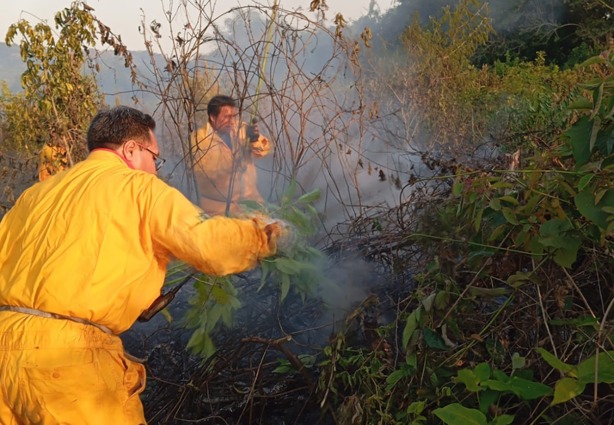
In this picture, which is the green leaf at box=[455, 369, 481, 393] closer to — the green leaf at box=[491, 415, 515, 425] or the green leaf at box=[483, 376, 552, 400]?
the green leaf at box=[483, 376, 552, 400]

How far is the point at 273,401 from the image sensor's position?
3.11 meters

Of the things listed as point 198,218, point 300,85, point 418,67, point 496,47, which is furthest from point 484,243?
point 496,47

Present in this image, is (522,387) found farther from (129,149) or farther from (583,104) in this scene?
(129,149)

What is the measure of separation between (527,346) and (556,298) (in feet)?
0.80

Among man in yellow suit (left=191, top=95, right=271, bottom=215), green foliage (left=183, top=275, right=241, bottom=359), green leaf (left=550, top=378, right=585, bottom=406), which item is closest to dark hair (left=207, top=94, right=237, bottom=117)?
man in yellow suit (left=191, top=95, right=271, bottom=215)

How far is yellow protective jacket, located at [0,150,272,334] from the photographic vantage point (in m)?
2.25

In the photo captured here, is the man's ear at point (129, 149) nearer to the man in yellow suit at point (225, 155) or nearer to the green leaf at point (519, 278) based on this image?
the green leaf at point (519, 278)

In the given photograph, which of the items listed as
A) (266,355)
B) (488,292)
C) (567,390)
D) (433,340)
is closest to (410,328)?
(433,340)

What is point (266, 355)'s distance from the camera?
3295 mm

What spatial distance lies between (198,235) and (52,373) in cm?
65

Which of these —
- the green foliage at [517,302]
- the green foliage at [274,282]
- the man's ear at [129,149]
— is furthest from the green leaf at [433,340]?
the man's ear at [129,149]

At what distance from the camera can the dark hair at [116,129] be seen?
259 centimetres

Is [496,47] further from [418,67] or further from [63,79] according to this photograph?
[63,79]

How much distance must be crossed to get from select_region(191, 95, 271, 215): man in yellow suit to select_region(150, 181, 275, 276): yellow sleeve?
2.12m
